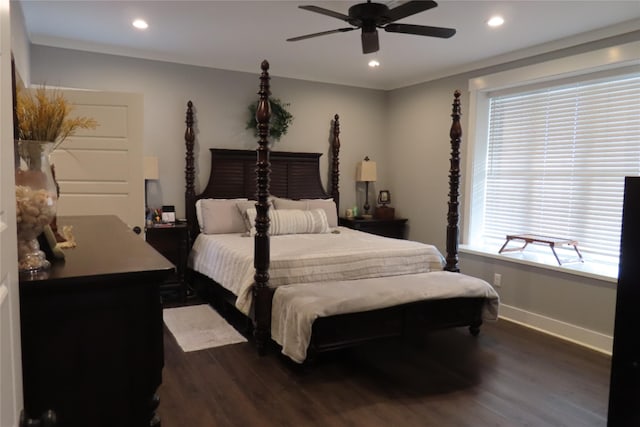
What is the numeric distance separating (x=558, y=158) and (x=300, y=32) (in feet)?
8.62

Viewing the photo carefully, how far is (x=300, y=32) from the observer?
3844mm

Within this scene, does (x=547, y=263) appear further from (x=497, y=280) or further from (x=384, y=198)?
(x=384, y=198)

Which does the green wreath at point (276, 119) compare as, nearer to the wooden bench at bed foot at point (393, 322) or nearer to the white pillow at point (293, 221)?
the white pillow at point (293, 221)

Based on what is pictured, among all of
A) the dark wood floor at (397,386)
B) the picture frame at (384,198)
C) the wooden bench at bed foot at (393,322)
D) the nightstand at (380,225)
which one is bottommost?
the dark wood floor at (397,386)

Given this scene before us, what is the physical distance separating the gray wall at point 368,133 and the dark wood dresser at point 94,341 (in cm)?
355

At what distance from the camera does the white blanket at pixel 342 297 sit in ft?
9.48

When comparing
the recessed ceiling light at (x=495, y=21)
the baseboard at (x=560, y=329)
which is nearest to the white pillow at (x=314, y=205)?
the baseboard at (x=560, y=329)

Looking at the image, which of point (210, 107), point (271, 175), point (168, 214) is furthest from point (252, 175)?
point (168, 214)

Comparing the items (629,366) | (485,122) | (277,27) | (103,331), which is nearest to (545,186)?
(485,122)

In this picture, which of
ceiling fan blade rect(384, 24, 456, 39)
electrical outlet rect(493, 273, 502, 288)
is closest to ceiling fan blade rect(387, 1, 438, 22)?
ceiling fan blade rect(384, 24, 456, 39)

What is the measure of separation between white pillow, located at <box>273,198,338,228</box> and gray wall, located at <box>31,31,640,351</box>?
52cm

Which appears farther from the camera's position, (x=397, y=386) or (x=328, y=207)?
(x=328, y=207)

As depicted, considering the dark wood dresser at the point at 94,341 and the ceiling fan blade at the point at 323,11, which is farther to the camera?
the ceiling fan blade at the point at 323,11

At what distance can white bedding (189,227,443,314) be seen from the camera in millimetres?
3393
